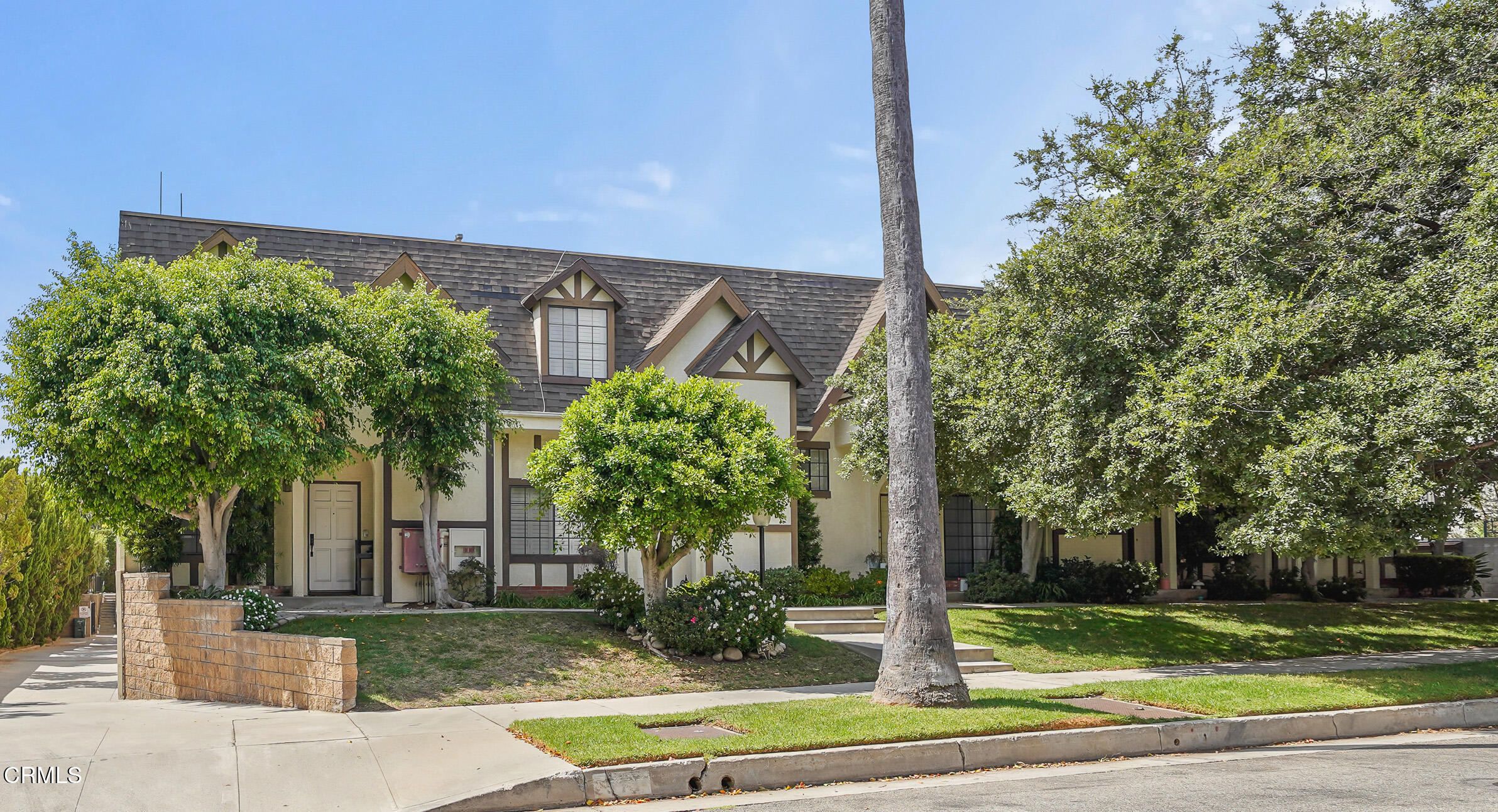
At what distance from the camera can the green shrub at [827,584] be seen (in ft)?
68.5

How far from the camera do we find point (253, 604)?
46.6 feet

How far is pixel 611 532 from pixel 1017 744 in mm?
6623

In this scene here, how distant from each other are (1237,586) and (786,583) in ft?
40.1

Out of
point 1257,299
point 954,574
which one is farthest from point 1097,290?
point 954,574

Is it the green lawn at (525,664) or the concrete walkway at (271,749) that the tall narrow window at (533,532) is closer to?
the green lawn at (525,664)

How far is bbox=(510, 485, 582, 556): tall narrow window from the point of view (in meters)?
20.4

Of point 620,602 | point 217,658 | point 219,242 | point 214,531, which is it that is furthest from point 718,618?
point 219,242

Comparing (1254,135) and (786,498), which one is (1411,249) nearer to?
(1254,135)

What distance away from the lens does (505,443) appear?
20344 mm

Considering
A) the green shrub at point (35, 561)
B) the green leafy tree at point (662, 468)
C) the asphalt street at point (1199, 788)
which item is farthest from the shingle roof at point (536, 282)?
the asphalt street at point (1199, 788)

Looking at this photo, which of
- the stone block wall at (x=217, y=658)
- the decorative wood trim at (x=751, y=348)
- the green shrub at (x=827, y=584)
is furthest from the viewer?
the green shrub at (x=827, y=584)

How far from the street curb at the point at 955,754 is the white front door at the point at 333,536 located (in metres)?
13.8

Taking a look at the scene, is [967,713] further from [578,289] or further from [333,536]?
[333,536]

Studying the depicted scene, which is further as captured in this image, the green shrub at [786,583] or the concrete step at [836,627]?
the green shrub at [786,583]
